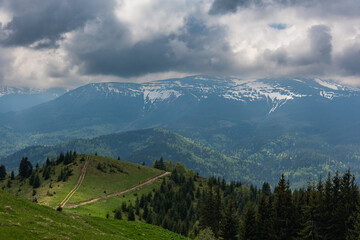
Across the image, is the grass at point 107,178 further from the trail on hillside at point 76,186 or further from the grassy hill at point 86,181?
the trail on hillside at point 76,186

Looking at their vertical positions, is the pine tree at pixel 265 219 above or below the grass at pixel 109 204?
above

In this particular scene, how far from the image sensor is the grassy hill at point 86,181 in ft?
348

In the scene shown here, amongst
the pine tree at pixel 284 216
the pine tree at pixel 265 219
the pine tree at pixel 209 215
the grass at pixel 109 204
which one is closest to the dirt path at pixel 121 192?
the grass at pixel 109 204

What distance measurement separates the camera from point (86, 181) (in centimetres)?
13038

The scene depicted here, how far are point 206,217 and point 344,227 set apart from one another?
39.3m

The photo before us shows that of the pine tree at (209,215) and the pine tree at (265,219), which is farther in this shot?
the pine tree at (209,215)

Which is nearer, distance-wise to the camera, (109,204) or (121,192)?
(109,204)

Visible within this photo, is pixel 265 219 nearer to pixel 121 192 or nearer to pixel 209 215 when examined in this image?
pixel 209 215

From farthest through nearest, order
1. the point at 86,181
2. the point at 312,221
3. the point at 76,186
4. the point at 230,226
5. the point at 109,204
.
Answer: the point at 86,181 < the point at 76,186 < the point at 109,204 < the point at 230,226 < the point at 312,221

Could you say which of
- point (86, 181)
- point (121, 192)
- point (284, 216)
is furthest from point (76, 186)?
point (284, 216)

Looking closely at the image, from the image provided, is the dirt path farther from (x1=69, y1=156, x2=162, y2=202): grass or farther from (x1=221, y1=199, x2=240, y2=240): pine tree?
(x1=221, y1=199, x2=240, y2=240): pine tree

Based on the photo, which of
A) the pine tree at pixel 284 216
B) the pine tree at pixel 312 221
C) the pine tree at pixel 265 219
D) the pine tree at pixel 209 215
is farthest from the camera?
the pine tree at pixel 209 215

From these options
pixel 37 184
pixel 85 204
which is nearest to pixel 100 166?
pixel 37 184

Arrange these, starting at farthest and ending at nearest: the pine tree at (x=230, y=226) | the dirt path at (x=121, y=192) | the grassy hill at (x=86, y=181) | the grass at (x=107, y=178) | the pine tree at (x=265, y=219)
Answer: the grass at (x=107, y=178), the grassy hill at (x=86, y=181), the dirt path at (x=121, y=192), the pine tree at (x=230, y=226), the pine tree at (x=265, y=219)
